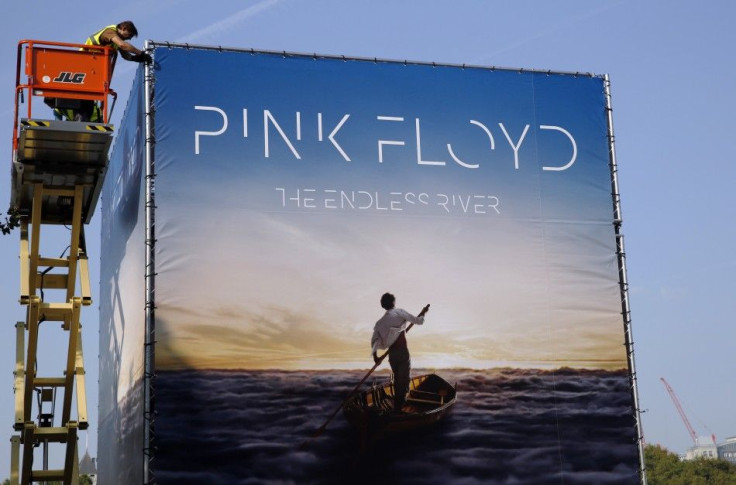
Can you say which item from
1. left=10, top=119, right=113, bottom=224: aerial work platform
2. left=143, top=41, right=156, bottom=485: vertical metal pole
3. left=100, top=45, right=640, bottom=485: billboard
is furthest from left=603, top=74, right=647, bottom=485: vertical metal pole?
left=10, top=119, right=113, bottom=224: aerial work platform

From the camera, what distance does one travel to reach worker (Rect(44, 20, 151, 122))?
57.0 feet

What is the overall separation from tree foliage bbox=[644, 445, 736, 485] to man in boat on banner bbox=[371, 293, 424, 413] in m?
72.9

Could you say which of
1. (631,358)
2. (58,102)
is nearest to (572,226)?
(631,358)

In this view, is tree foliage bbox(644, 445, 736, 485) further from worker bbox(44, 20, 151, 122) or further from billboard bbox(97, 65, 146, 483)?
worker bbox(44, 20, 151, 122)

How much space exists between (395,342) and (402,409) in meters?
1.10

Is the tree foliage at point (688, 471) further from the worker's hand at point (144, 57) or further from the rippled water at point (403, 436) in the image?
the worker's hand at point (144, 57)

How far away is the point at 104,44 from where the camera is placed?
17922mm

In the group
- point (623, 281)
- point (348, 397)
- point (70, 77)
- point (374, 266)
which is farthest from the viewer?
point (623, 281)

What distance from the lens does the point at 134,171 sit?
1855 centimetres

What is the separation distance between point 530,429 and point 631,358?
2.39 m

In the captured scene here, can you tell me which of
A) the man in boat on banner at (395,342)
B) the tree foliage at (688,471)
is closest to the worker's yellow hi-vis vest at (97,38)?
the man in boat on banner at (395,342)

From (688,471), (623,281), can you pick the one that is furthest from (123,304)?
(688,471)

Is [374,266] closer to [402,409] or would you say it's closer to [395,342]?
[395,342]

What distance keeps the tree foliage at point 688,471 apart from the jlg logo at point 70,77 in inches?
2982
